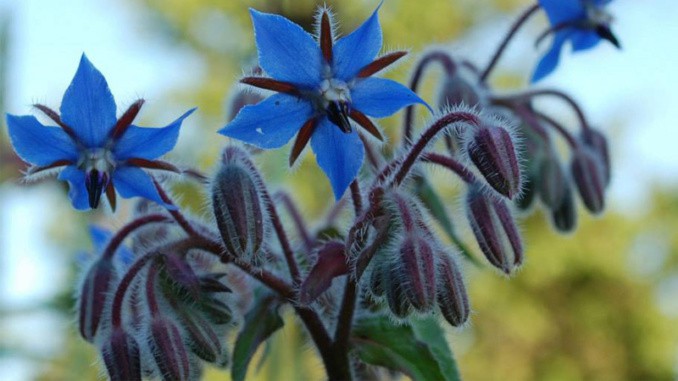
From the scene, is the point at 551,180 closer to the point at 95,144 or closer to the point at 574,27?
the point at 574,27

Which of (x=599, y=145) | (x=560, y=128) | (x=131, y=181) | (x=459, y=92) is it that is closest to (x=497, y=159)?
(x=459, y=92)

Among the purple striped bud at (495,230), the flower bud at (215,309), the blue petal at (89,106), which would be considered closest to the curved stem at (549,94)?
the purple striped bud at (495,230)

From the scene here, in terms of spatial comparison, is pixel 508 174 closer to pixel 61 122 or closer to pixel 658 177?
pixel 61 122

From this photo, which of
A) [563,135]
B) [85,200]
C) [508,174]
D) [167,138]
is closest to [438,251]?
[508,174]

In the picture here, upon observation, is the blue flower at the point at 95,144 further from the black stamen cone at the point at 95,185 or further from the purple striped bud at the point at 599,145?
the purple striped bud at the point at 599,145

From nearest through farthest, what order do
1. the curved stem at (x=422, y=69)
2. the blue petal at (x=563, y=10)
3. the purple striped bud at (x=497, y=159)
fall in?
the purple striped bud at (x=497, y=159), the curved stem at (x=422, y=69), the blue petal at (x=563, y=10)

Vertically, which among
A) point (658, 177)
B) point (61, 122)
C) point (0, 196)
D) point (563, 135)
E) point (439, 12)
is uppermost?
point (439, 12)

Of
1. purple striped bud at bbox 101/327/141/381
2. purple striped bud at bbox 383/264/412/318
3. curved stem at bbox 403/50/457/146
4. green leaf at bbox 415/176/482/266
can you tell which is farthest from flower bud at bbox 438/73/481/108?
purple striped bud at bbox 101/327/141/381
